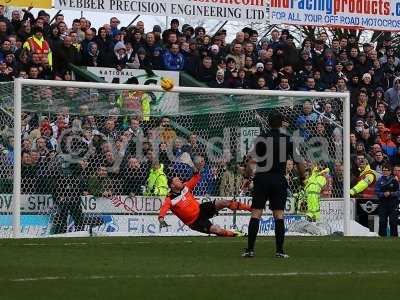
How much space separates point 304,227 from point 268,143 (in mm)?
8668

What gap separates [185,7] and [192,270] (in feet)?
43.2

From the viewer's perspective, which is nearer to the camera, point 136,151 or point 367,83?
point 136,151

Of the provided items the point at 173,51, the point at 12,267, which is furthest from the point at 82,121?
the point at 12,267

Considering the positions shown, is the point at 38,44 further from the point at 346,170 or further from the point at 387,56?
the point at 387,56

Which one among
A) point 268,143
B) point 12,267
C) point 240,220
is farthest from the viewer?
point 240,220

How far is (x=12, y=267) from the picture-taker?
39.9 ft

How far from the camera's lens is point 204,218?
65.7 ft

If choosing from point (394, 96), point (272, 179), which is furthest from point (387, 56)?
point (272, 179)

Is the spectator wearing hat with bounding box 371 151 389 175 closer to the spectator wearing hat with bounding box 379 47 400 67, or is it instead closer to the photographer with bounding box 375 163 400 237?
the photographer with bounding box 375 163 400 237

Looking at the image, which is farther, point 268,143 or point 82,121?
point 82,121

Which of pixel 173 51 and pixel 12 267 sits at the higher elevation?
pixel 173 51

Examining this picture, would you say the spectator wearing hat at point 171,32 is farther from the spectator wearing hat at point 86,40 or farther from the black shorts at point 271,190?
the black shorts at point 271,190

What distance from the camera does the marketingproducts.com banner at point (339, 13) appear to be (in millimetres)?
25609

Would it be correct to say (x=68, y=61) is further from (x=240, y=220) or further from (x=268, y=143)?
(x=268, y=143)
